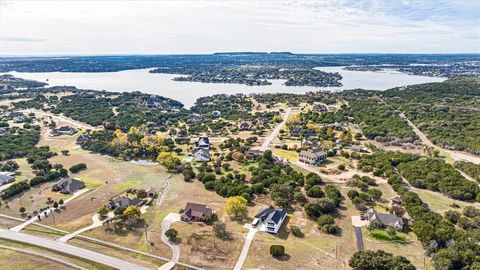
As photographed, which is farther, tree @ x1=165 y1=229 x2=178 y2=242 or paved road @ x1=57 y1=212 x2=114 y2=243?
paved road @ x1=57 y1=212 x2=114 y2=243

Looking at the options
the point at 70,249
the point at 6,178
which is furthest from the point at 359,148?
the point at 6,178

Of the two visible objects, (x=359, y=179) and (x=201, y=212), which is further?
(x=359, y=179)

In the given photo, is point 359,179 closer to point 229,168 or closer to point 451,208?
point 451,208

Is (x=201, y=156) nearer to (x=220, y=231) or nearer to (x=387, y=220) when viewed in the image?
(x=220, y=231)

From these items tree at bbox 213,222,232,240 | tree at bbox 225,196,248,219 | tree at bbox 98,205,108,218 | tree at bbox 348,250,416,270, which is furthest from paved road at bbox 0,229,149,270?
tree at bbox 348,250,416,270

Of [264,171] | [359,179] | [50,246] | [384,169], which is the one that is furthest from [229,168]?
[50,246]

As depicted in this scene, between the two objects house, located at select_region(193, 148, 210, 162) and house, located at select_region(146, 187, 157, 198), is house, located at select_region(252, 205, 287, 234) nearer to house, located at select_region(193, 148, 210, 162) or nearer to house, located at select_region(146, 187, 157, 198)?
house, located at select_region(146, 187, 157, 198)
